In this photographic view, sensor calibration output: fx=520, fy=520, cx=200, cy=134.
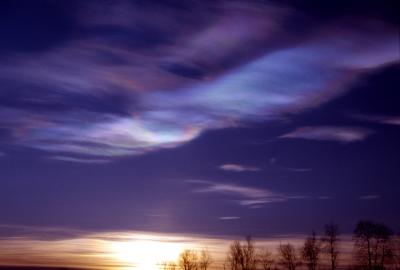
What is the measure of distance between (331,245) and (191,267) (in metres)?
46.3

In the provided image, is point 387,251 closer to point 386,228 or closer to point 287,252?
point 386,228

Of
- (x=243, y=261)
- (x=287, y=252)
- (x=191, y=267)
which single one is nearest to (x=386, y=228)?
(x=287, y=252)

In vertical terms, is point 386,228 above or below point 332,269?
above

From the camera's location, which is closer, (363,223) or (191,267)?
(363,223)

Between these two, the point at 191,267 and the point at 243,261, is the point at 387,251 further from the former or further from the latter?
the point at 191,267

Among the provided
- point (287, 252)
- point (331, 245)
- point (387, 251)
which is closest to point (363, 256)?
point (387, 251)

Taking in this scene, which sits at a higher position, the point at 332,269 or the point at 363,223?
the point at 363,223

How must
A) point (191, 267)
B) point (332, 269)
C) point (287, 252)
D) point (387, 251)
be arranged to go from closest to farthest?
point (387, 251), point (332, 269), point (287, 252), point (191, 267)

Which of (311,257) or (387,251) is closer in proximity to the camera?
(387,251)

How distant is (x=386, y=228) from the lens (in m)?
102

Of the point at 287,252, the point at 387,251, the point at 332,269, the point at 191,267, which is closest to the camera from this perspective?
the point at 387,251

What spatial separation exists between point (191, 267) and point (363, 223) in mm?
56958

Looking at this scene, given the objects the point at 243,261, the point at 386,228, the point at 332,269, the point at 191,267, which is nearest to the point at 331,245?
the point at 332,269

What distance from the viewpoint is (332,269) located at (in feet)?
355
